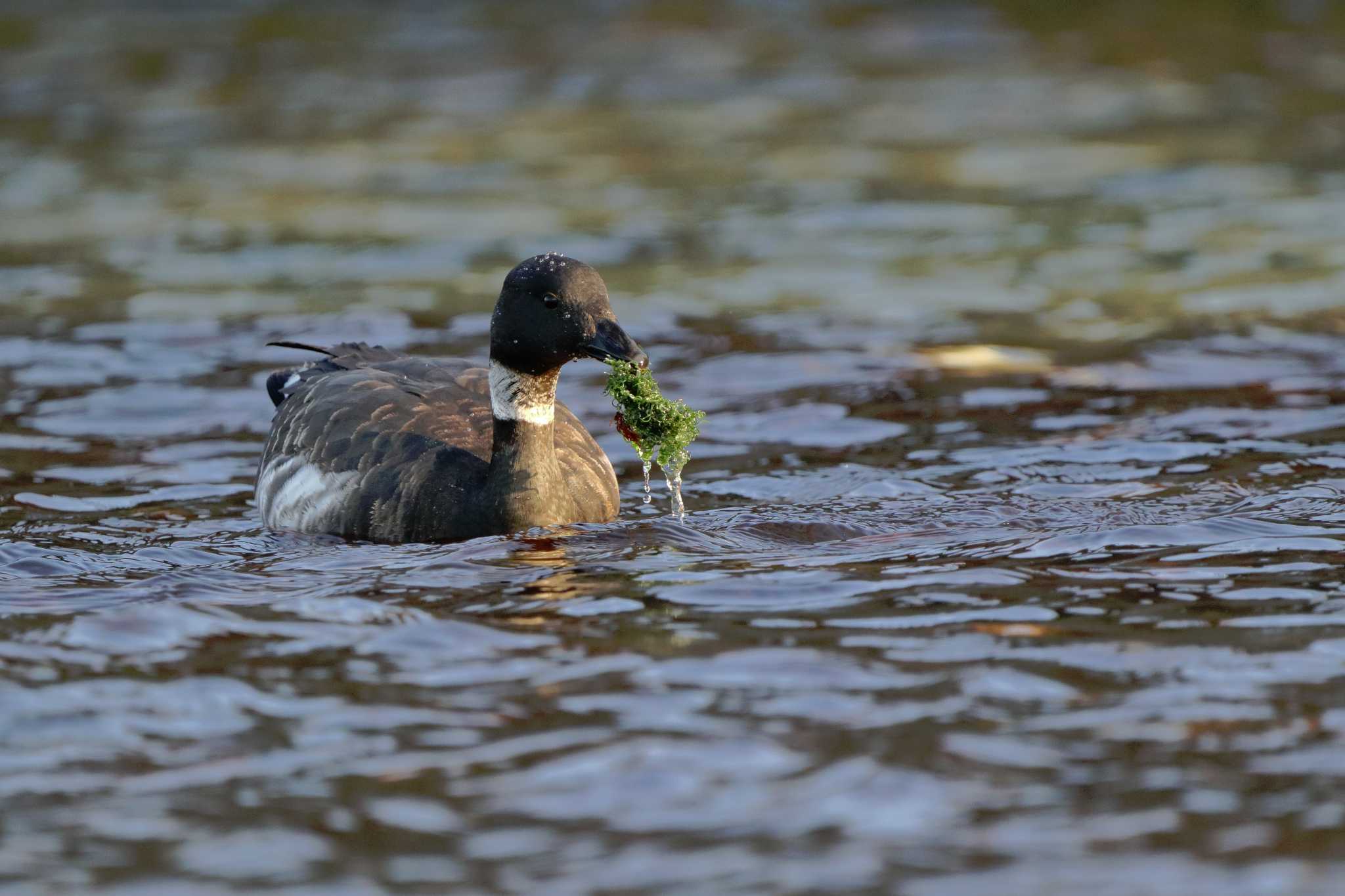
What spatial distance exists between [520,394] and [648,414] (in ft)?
2.37

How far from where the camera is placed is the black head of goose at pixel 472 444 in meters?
7.91

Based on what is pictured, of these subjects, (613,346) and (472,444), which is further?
(472,444)

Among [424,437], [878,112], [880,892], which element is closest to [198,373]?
[424,437]

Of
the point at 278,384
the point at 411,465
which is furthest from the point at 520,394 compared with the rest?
the point at 278,384

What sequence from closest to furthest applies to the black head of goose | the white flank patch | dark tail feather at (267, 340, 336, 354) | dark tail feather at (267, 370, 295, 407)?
the black head of goose → the white flank patch → dark tail feather at (267, 340, 336, 354) → dark tail feather at (267, 370, 295, 407)

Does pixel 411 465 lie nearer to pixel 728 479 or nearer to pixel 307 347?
pixel 307 347

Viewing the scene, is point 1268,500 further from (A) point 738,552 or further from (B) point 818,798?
(B) point 818,798

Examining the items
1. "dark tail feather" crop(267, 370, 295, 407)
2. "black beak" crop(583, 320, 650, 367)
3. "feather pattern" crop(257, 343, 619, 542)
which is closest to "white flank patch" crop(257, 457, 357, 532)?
"feather pattern" crop(257, 343, 619, 542)

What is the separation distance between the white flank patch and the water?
0.18 meters

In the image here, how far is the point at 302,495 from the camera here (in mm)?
8547

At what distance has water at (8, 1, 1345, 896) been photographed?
504 centimetres

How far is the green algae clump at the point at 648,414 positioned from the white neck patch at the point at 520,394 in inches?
17.1

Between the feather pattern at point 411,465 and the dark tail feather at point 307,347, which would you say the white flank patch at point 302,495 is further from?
the dark tail feather at point 307,347

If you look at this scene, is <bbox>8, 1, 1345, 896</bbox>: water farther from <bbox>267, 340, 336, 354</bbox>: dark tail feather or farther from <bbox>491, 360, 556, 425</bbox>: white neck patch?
<bbox>267, 340, 336, 354</bbox>: dark tail feather
